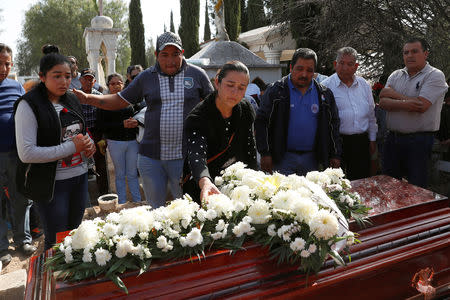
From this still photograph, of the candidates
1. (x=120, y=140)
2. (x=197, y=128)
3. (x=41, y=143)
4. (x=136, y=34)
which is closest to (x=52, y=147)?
(x=41, y=143)

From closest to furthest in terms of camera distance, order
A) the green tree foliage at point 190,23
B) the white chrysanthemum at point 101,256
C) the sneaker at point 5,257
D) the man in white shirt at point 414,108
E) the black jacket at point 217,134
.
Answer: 1. the white chrysanthemum at point 101,256
2. the black jacket at point 217,134
3. the sneaker at point 5,257
4. the man in white shirt at point 414,108
5. the green tree foliage at point 190,23

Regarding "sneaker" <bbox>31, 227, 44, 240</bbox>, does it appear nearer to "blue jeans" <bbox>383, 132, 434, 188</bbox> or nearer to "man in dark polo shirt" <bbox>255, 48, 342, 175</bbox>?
"man in dark polo shirt" <bbox>255, 48, 342, 175</bbox>

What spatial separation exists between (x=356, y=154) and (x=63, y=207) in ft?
9.27

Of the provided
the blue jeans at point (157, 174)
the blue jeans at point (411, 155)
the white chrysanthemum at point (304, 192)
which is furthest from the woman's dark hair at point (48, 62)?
the blue jeans at point (411, 155)

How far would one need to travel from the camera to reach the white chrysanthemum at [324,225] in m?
1.44

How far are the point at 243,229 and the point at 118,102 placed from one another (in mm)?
1930

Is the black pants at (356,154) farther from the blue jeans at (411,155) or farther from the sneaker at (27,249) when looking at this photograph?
the sneaker at (27,249)

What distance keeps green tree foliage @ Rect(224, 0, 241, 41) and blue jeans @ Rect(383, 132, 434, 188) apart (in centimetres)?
1487

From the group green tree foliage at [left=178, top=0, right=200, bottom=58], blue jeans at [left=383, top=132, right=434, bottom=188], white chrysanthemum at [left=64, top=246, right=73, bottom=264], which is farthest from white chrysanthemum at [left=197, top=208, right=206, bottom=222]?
green tree foliage at [left=178, top=0, right=200, bottom=58]

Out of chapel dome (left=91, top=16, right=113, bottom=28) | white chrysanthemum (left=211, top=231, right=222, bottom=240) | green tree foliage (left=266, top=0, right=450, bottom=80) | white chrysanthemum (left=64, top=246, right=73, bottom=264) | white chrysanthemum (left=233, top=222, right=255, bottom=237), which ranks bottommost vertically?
white chrysanthemum (left=64, top=246, right=73, bottom=264)

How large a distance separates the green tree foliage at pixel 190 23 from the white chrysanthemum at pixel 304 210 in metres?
22.8

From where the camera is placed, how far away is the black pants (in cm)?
362

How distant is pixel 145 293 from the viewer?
138 centimetres

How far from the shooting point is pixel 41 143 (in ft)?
8.03
